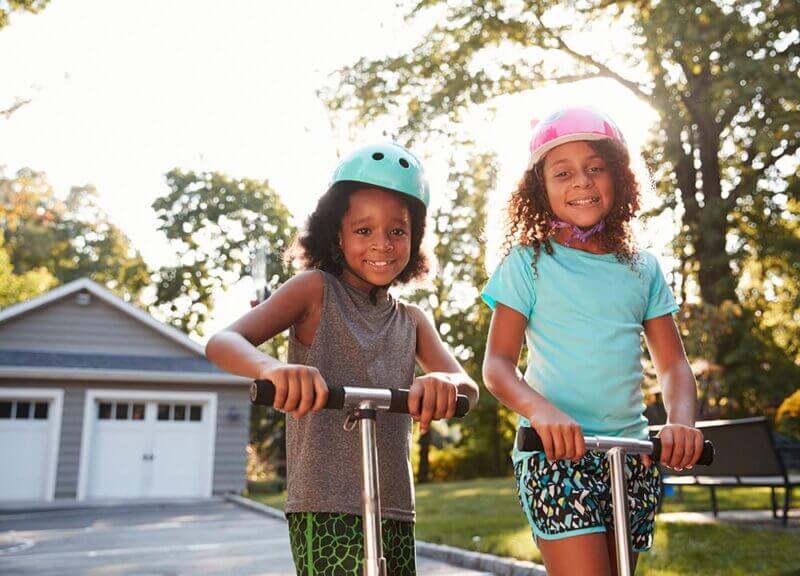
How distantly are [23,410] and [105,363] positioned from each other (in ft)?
7.49

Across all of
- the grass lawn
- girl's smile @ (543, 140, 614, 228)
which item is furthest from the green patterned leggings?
the grass lawn

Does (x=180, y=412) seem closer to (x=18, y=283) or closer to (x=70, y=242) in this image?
(x=18, y=283)

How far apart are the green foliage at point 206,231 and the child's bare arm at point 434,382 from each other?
1372 inches

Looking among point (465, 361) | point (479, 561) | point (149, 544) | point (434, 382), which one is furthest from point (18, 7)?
point (465, 361)

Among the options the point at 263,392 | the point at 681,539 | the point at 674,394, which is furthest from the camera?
the point at 681,539

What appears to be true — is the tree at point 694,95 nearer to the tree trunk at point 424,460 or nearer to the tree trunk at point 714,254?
the tree trunk at point 714,254

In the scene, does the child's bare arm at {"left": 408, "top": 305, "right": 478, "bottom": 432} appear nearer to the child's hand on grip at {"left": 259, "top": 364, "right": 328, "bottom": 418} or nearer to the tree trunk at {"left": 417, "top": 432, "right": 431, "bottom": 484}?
the child's hand on grip at {"left": 259, "top": 364, "right": 328, "bottom": 418}

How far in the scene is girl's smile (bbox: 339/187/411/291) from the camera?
2.55 m

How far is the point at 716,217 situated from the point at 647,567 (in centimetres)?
1008

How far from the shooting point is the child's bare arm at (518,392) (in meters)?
1.87

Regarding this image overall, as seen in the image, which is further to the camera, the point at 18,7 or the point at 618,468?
the point at 18,7

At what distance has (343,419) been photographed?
2.39m

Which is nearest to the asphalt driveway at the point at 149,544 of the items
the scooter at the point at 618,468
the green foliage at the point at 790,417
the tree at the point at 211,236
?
the scooter at the point at 618,468

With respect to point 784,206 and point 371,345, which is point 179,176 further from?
point 371,345
